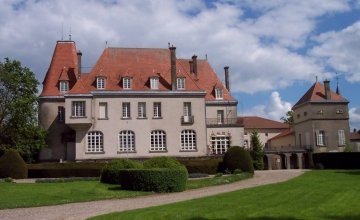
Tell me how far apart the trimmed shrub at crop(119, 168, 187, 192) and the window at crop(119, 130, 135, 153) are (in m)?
22.4

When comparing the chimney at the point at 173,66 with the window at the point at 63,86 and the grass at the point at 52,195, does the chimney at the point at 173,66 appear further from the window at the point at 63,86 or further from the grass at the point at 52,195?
the grass at the point at 52,195

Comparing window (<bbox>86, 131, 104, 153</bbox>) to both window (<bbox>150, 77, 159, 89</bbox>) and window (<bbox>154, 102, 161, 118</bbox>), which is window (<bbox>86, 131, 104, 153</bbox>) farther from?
window (<bbox>150, 77, 159, 89</bbox>)

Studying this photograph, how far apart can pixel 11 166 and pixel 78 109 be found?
1093 cm

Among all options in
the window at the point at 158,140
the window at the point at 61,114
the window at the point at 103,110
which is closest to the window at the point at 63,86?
the window at the point at 61,114

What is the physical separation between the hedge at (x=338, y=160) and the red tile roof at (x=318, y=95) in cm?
1063

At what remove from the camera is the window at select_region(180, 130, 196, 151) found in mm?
48312

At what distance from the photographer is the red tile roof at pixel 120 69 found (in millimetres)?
47969

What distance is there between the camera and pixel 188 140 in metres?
48.4

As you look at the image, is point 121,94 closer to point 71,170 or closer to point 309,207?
point 71,170

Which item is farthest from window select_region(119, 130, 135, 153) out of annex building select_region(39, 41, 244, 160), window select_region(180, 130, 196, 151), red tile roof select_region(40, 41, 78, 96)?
red tile roof select_region(40, 41, 78, 96)

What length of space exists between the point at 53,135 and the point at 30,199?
1182 inches

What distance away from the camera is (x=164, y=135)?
158 ft

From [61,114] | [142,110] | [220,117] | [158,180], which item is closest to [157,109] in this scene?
[142,110]

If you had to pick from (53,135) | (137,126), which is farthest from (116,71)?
(53,135)
